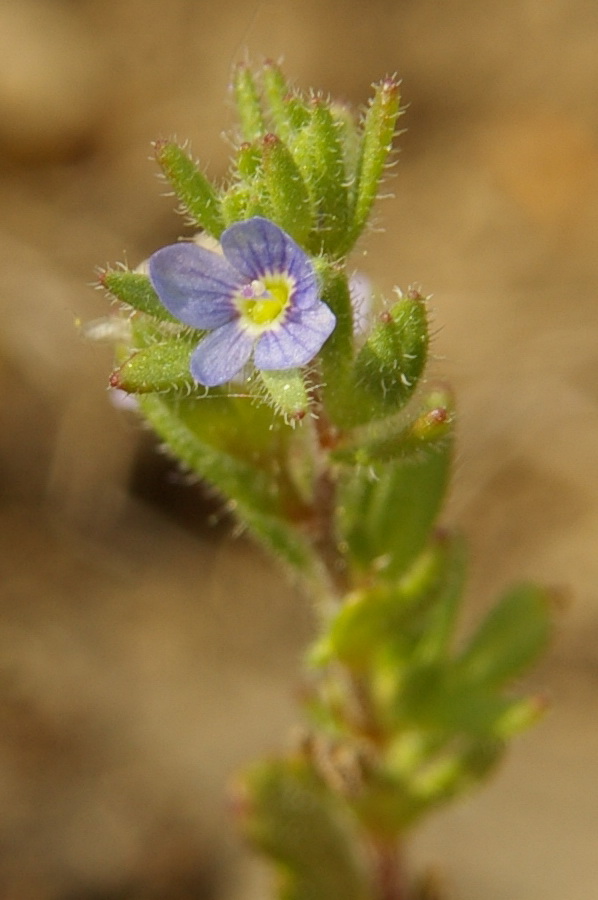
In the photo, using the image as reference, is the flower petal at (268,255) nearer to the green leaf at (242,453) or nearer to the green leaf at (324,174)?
the green leaf at (324,174)

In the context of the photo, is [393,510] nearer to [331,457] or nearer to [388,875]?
[331,457]

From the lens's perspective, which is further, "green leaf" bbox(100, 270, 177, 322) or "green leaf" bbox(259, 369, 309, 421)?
"green leaf" bbox(100, 270, 177, 322)

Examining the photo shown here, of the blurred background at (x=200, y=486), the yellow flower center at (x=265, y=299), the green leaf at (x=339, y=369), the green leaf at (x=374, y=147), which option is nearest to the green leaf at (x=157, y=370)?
the yellow flower center at (x=265, y=299)

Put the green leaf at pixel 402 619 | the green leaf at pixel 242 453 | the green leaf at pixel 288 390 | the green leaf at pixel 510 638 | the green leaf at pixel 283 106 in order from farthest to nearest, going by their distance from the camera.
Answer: the green leaf at pixel 510 638 < the green leaf at pixel 402 619 < the green leaf at pixel 242 453 < the green leaf at pixel 283 106 < the green leaf at pixel 288 390

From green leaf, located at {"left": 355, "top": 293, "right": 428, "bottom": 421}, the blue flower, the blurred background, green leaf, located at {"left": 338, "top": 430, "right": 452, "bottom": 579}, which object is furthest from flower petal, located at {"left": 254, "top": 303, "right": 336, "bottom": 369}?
the blurred background

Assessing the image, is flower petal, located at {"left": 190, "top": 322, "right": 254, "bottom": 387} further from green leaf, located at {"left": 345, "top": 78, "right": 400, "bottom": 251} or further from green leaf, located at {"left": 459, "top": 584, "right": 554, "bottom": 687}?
green leaf, located at {"left": 459, "top": 584, "right": 554, "bottom": 687}
